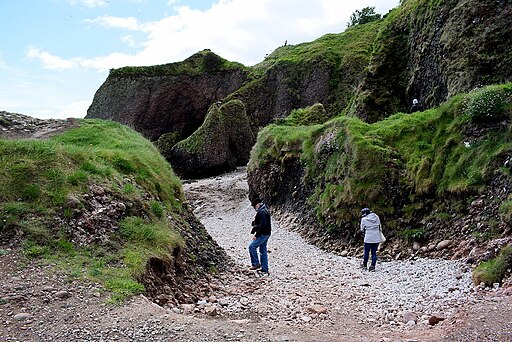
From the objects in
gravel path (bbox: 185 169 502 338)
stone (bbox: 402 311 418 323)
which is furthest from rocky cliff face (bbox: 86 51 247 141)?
stone (bbox: 402 311 418 323)

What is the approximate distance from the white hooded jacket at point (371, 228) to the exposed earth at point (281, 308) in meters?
0.94

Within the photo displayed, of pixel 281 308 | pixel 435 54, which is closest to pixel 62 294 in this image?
pixel 281 308

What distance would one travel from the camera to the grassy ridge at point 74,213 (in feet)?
29.9

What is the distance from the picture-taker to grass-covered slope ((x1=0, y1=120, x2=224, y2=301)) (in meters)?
9.23

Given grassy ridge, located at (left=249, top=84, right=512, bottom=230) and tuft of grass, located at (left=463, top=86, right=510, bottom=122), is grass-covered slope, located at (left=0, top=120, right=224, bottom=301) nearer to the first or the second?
grassy ridge, located at (left=249, top=84, right=512, bottom=230)

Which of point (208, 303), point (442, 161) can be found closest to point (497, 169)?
point (442, 161)

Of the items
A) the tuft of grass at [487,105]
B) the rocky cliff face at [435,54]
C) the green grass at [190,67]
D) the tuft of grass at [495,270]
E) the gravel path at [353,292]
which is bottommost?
the gravel path at [353,292]

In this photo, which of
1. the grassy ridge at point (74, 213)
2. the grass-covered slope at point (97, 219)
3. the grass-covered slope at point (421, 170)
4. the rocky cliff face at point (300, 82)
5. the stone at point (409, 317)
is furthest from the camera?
the rocky cliff face at point (300, 82)

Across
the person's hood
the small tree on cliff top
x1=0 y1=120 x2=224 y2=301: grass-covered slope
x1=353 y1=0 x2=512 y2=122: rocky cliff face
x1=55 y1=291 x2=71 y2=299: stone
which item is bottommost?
the person's hood

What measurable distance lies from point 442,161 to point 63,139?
14348 millimetres

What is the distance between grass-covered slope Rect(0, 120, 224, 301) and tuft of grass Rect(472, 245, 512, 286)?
6932mm

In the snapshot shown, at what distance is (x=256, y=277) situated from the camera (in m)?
13.3

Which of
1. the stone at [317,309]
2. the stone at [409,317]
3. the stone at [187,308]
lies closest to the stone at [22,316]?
the stone at [187,308]

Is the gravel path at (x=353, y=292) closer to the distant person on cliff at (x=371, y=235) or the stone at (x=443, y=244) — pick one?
the distant person on cliff at (x=371, y=235)
